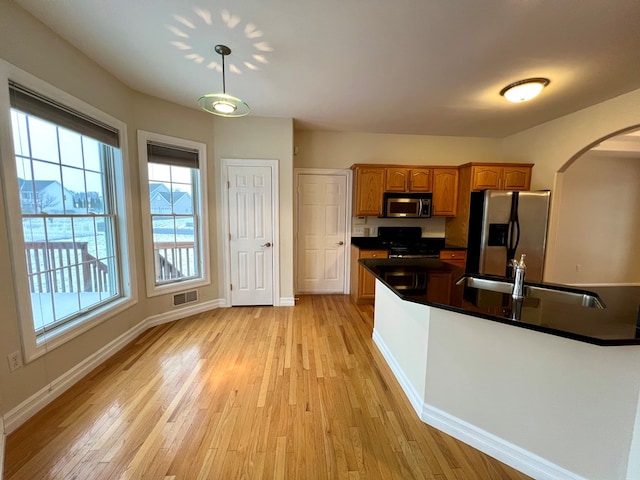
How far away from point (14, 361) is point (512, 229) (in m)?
5.07

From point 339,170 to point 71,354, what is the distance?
12.6 feet

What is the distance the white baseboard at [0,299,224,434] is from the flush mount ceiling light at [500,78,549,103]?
14.7 ft

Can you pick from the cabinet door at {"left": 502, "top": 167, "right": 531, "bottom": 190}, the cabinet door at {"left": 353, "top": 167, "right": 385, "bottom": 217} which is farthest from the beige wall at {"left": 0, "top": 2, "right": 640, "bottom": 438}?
the cabinet door at {"left": 353, "top": 167, "right": 385, "bottom": 217}

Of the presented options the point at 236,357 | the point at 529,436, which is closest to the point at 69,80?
the point at 236,357

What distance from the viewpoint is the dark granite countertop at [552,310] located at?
1.07 meters

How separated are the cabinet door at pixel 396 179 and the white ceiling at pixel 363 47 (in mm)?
1048

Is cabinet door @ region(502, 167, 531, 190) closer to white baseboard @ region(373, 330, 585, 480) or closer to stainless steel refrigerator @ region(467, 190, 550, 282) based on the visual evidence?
stainless steel refrigerator @ region(467, 190, 550, 282)

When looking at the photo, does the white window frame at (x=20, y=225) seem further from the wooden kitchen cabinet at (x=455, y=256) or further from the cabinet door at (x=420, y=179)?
the wooden kitchen cabinet at (x=455, y=256)

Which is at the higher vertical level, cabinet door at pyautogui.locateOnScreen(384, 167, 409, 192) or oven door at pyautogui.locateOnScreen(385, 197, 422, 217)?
cabinet door at pyautogui.locateOnScreen(384, 167, 409, 192)

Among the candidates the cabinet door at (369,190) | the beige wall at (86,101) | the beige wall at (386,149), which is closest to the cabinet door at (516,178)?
the beige wall at (386,149)

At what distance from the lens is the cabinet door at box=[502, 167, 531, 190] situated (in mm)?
3900

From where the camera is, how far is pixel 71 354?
2.09 meters

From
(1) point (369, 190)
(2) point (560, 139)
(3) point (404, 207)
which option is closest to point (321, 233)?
(1) point (369, 190)

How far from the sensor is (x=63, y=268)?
6.84 ft
